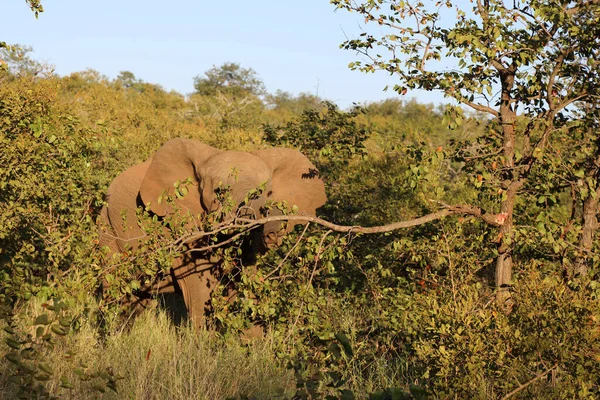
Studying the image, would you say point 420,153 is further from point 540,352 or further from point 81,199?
point 81,199

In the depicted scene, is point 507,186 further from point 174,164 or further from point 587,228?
point 174,164

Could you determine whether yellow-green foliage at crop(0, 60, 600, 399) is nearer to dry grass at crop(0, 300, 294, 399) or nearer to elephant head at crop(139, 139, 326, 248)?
dry grass at crop(0, 300, 294, 399)

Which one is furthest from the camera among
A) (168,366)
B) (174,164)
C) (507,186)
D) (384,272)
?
(174,164)

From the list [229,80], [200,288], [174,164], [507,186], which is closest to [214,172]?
[174,164]

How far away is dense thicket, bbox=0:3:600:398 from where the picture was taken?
5250 mm

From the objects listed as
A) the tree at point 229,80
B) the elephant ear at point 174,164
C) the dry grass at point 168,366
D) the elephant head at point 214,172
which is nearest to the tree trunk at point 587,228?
the dry grass at point 168,366

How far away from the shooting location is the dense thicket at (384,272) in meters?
5.25

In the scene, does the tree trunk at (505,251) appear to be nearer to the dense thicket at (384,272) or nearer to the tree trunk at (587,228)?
the dense thicket at (384,272)

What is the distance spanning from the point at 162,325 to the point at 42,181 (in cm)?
197

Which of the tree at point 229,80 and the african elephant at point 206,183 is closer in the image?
the african elephant at point 206,183

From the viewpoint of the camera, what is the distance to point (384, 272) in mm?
7660

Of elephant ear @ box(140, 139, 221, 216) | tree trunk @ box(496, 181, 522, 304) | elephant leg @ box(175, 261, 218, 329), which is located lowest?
elephant leg @ box(175, 261, 218, 329)

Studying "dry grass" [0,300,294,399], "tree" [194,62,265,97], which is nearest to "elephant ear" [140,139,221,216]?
"dry grass" [0,300,294,399]

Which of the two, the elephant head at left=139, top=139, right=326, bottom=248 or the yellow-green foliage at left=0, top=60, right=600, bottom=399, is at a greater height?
the elephant head at left=139, top=139, right=326, bottom=248
